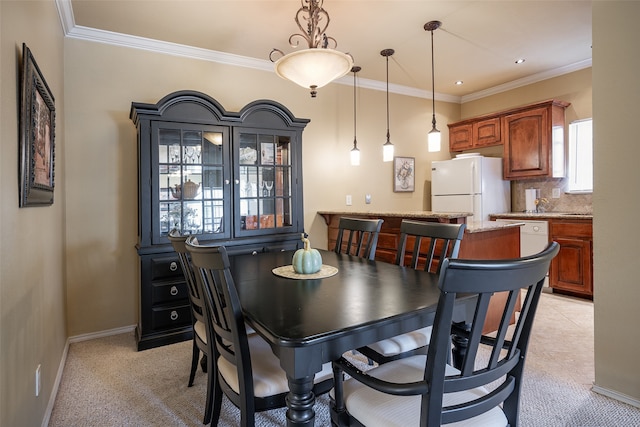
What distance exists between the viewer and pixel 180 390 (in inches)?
84.4

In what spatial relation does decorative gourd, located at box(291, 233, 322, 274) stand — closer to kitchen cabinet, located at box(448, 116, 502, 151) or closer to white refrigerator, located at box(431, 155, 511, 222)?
white refrigerator, located at box(431, 155, 511, 222)

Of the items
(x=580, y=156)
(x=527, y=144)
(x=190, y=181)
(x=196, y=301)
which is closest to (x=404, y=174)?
(x=527, y=144)

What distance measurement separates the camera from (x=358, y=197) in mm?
4461

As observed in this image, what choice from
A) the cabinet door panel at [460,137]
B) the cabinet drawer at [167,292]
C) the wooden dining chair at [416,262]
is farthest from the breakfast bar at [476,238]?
the cabinet door panel at [460,137]

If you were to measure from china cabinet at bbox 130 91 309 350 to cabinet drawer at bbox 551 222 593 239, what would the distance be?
2.81 metres

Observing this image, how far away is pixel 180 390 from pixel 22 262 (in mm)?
1154

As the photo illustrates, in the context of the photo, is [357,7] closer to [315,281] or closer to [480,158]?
[315,281]

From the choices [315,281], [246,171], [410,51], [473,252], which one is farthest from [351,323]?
[410,51]

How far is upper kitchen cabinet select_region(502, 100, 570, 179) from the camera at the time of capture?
414cm

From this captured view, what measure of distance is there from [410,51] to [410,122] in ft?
A: 4.45

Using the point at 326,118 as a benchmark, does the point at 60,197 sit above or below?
below

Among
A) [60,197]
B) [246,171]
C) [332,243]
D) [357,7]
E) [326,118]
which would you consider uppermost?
[357,7]

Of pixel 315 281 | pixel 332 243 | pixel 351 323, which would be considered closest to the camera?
pixel 351 323

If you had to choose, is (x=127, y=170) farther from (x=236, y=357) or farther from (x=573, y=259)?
(x=573, y=259)
